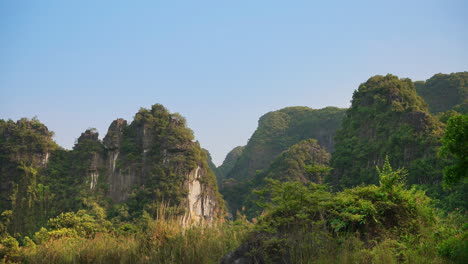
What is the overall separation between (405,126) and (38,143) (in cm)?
4376

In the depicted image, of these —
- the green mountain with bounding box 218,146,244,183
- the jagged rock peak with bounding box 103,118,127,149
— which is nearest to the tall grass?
the jagged rock peak with bounding box 103,118,127,149

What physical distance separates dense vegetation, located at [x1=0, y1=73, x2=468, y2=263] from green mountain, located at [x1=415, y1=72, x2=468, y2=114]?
0.23m

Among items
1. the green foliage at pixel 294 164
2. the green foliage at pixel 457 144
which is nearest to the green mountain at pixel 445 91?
the green foliage at pixel 294 164

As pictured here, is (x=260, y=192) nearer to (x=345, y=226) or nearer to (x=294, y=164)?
(x=345, y=226)

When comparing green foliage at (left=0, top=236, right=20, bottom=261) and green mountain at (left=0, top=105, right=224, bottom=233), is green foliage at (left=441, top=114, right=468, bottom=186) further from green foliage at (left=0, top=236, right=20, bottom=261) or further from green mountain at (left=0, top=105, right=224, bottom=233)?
green mountain at (left=0, top=105, right=224, bottom=233)

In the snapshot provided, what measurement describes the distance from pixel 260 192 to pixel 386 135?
113 ft

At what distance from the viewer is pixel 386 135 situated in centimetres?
3931

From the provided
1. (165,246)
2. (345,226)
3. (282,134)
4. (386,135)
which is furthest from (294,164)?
(345,226)

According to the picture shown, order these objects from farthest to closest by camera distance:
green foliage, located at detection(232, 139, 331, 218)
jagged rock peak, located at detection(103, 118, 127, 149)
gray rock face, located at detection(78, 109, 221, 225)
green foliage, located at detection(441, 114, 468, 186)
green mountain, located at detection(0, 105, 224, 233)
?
1. green foliage, located at detection(232, 139, 331, 218)
2. jagged rock peak, located at detection(103, 118, 127, 149)
3. gray rock face, located at detection(78, 109, 221, 225)
4. green mountain, located at detection(0, 105, 224, 233)
5. green foliage, located at detection(441, 114, 468, 186)

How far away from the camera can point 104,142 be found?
5509cm

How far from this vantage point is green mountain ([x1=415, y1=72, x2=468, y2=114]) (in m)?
58.3

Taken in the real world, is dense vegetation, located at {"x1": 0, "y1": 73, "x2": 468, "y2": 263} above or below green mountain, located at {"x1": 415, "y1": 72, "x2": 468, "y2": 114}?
below

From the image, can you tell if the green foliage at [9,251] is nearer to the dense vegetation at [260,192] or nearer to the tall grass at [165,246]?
the dense vegetation at [260,192]

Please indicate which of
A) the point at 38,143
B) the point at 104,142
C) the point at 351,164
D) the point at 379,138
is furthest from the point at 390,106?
the point at 38,143
